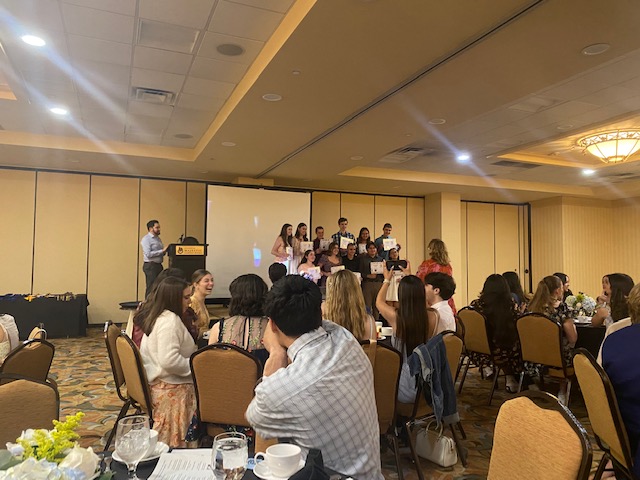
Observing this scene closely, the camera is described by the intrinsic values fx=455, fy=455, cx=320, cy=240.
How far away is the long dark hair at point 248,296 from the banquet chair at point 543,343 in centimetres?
284

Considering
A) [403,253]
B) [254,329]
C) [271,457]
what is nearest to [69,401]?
[254,329]

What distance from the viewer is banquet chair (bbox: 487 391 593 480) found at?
1355mm

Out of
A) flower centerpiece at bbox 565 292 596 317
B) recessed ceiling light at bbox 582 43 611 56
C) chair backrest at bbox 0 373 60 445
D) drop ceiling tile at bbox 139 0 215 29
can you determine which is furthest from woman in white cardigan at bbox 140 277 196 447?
flower centerpiece at bbox 565 292 596 317

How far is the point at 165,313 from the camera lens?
3.08 m

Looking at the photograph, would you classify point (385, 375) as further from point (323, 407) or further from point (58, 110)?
point (58, 110)

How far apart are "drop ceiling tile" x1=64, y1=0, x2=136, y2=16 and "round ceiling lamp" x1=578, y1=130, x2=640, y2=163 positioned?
7039mm

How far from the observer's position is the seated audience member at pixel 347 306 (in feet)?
10.8

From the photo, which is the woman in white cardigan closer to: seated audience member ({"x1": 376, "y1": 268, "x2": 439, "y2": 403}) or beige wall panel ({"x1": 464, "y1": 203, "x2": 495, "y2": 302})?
seated audience member ({"x1": 376, "y1": 268, "x2": 439, "y2": 403})

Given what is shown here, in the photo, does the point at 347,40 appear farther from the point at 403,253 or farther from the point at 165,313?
the point at 403,253

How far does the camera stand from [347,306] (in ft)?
10.8

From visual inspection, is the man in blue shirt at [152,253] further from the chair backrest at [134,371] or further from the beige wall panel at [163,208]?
the chair backrest at [134,371]

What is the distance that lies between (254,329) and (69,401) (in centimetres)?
→ 283

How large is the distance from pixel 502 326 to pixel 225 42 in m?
4.09

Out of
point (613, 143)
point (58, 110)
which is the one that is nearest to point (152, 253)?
point (58, 110)
